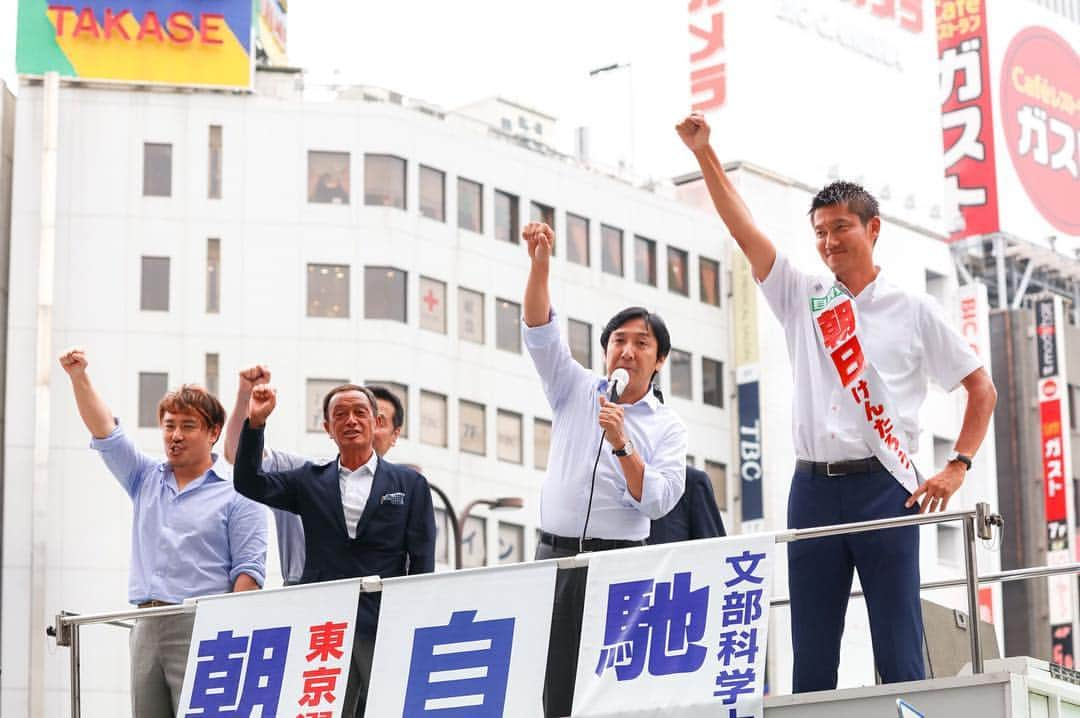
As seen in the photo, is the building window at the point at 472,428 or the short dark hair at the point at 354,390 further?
the building window at the point at 472,428

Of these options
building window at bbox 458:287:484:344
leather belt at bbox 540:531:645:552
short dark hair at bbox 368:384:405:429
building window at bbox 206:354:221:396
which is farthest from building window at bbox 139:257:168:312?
leather belt at bbox 540:531:645:552

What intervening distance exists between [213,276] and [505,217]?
7317 mm

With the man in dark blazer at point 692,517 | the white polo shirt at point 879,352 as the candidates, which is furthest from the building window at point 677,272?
the white polo shirt at point 879,352

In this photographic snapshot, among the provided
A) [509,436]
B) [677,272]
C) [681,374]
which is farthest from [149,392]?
[677,272]

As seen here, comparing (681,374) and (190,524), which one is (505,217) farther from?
(190,524)

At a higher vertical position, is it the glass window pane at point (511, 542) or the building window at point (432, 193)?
the building window at point (432, 193)

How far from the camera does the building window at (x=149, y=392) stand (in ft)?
143

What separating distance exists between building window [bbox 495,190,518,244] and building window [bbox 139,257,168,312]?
796 cm

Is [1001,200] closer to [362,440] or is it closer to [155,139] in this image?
[155,139]

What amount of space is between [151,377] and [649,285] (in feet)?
44.0

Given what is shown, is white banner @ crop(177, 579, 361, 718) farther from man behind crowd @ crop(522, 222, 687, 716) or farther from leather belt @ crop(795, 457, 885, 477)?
leather belt @ crop(795, 457, 885, 477)

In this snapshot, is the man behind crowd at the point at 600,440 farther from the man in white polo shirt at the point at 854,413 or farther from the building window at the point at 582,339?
the building window at the point at 582,339

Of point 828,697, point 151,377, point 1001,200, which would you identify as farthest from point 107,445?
point 1001,200

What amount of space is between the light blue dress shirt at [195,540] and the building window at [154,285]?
117 ft
